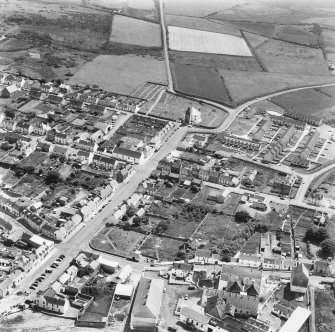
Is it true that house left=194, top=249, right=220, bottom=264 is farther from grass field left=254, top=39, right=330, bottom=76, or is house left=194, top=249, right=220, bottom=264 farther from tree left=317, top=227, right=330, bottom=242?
grass field left=254, top=39, right=330, bottom=76

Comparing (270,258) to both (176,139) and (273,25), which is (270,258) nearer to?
(176,139)

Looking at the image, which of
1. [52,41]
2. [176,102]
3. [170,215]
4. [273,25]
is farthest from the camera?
[273,25]

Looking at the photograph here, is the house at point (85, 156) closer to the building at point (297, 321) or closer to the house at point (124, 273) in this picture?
the house at point (124, 273)

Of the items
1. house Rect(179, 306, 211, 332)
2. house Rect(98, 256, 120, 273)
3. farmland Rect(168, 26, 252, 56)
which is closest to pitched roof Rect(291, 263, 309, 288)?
house Rect(179, 306, 211, 332)

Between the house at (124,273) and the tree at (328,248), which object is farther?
the tree at (328,248)

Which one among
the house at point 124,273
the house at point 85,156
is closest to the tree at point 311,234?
the house at point 124,273

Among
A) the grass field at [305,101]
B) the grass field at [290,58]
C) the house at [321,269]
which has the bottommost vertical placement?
the grass field at [290,58]

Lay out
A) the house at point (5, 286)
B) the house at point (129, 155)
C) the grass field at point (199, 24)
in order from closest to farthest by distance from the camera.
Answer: the house at point (5, 286), the house at point (129, 155), the grass field at point (199, 24)

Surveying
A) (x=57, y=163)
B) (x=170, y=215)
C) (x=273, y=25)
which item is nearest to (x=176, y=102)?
(x=57, y=163)
